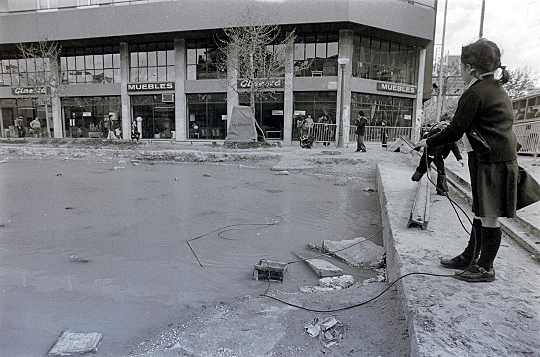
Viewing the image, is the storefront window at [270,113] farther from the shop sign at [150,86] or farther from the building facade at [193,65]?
the shop sign at [150,86]

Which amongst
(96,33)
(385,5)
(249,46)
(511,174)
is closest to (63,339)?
(511,174)

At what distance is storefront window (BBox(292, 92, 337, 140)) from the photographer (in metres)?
26.1

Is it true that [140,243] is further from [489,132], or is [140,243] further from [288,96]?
[288,96]

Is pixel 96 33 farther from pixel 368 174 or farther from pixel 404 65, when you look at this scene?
pixel 368 174

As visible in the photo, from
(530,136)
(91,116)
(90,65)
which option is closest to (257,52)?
(90,65)

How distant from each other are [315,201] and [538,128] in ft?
34.3

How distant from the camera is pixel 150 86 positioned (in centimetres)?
2920

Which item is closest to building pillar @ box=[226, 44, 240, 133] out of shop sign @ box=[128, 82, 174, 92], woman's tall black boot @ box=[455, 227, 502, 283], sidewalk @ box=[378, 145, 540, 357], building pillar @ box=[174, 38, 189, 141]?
building pillar @ box=[174, 38, 189, 141]

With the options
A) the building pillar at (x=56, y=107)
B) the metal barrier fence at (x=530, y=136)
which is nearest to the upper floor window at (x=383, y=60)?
the metal barrier fence at (x=530, y=136)

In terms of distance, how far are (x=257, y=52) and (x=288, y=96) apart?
12.0 feet

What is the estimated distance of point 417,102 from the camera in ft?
95.9

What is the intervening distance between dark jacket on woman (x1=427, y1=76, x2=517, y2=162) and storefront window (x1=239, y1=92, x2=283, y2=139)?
24608 mm

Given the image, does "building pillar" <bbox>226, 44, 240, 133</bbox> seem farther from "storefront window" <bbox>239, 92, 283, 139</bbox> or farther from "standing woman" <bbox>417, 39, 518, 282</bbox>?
"standing woman" <bbox>417, 39, 518, 282</bbox>

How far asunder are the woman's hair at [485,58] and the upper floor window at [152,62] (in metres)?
28.6
